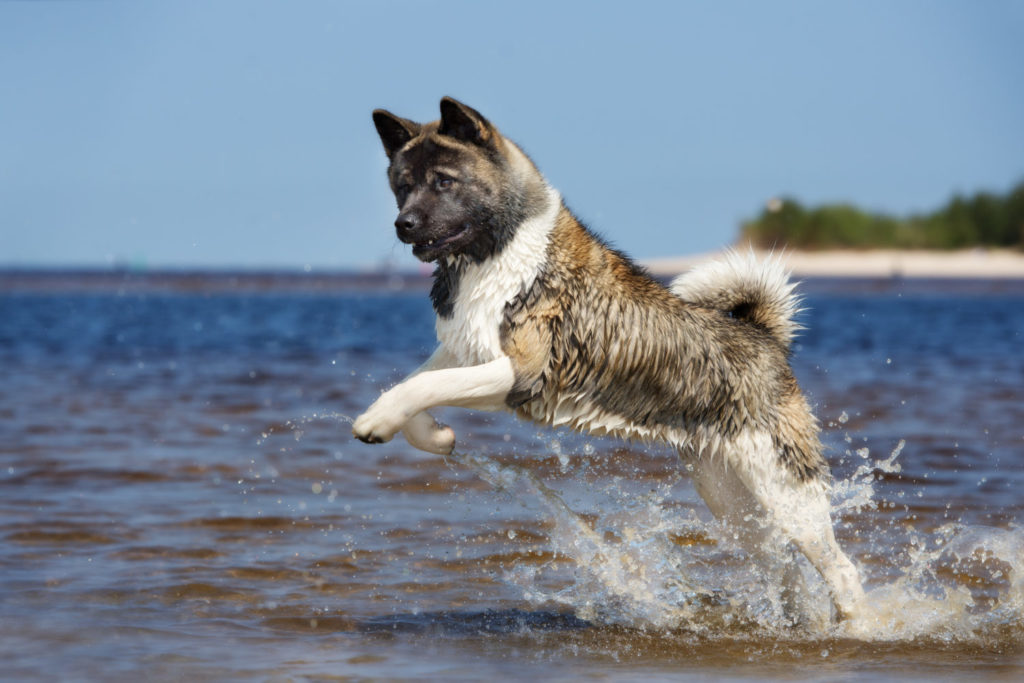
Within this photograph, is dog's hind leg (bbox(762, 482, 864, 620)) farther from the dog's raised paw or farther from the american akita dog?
Result: the dog's raised paw

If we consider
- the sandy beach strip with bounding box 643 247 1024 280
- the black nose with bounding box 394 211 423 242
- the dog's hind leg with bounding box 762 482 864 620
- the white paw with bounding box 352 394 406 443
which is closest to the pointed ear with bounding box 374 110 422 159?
the black nose with bounding box 394 211 423 242

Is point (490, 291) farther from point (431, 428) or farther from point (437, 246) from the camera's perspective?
point (431, 428)

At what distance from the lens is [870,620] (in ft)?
A: 16.6

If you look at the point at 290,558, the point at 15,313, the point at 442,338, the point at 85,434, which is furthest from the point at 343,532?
the point at 15,313

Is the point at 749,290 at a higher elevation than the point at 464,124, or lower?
lower

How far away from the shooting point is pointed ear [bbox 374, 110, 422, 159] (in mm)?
4812

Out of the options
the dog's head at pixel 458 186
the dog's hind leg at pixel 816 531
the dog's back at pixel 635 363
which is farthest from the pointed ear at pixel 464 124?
the dog's hind leg at pixel 816 531

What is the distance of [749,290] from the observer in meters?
5.32

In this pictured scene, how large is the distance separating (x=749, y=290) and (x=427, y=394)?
1669 millimetres

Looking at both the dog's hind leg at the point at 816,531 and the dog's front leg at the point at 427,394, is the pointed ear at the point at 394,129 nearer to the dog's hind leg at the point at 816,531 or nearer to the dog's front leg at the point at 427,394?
the dog's front leg at the point at 427,394

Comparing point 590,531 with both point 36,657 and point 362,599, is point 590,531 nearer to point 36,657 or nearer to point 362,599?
point 362,599

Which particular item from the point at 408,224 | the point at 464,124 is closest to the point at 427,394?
the point at 408,224

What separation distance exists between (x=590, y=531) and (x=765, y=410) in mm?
1080

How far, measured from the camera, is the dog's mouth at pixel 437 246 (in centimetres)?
466
